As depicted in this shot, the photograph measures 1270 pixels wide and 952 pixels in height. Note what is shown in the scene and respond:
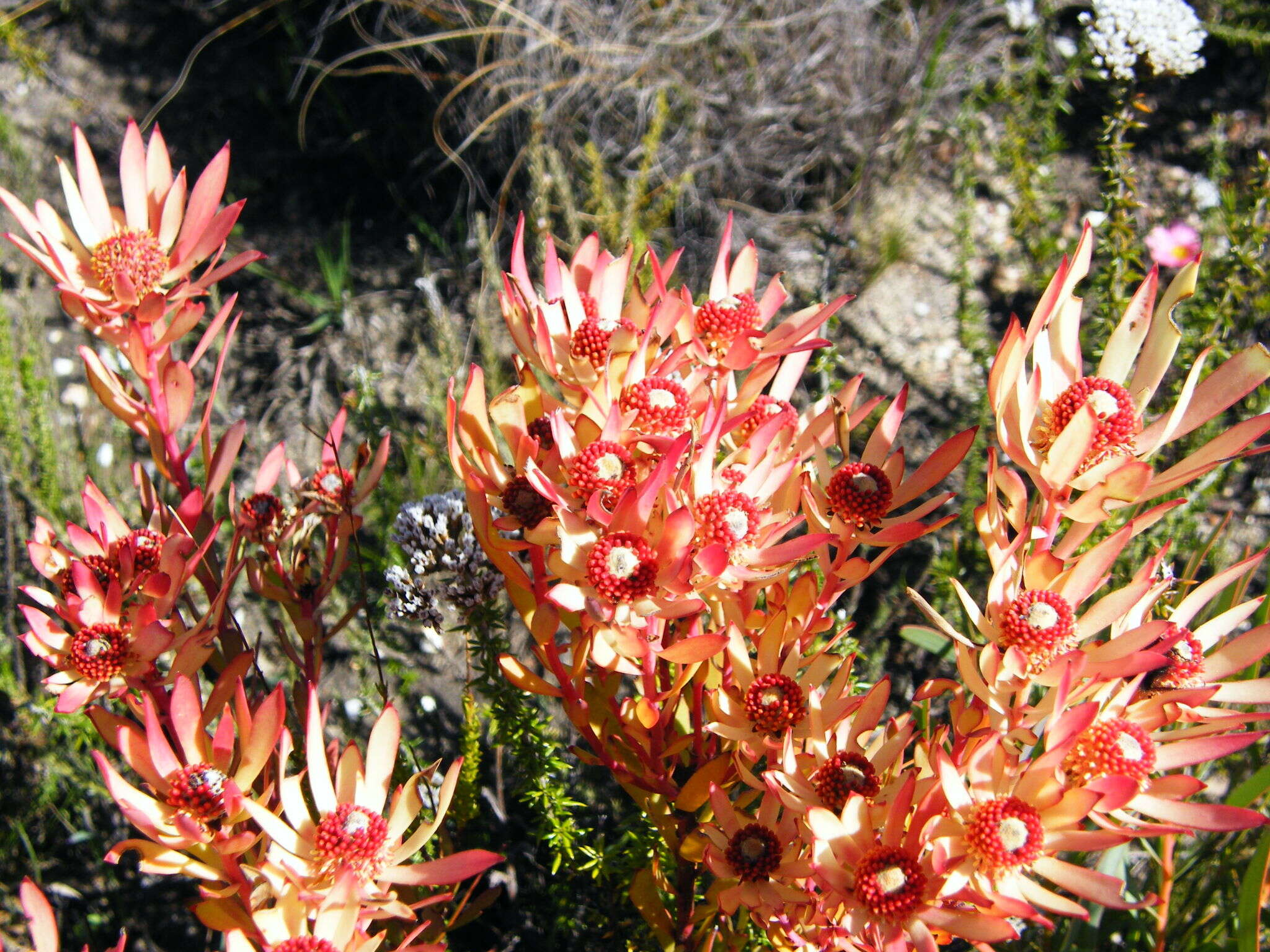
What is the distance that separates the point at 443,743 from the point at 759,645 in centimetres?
109

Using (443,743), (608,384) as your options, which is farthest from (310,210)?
(608,384)

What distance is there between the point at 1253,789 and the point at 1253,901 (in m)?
0.12

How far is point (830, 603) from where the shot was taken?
3.11 ft

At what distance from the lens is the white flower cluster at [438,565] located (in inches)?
46.8

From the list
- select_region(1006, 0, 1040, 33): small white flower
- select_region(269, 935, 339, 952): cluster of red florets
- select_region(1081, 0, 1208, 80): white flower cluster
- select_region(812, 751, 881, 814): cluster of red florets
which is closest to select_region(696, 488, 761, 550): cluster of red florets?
select_region(812, 751, 881, 814): cluster of red florets

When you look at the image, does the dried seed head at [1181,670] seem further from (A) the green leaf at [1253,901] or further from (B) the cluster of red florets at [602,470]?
(B) the cluster of red florets at [602,470]

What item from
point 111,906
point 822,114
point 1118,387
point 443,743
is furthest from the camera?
point 822,114

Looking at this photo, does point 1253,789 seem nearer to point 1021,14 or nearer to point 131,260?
point 131,260

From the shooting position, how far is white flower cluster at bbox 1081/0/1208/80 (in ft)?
5.55

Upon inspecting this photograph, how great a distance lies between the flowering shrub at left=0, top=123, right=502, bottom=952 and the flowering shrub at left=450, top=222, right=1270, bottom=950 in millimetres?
221

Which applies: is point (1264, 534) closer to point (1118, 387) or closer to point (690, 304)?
point (1118, 387)

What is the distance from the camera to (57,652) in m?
0.99

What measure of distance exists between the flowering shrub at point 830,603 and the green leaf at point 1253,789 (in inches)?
4.4

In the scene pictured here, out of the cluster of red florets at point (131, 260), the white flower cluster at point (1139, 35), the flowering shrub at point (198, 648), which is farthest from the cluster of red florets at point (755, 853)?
the white flower cluster at point (1139, 35)
